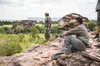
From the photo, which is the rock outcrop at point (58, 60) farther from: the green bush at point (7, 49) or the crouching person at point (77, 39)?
the green bush at point (7, 49)

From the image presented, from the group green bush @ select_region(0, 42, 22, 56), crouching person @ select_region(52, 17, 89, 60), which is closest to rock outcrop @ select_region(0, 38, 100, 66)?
crouching person @ select_region(52, 17, 89, 60)

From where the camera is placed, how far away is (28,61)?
1098 cm

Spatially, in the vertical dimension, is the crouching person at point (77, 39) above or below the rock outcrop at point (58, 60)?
above

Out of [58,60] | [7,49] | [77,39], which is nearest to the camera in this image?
[77,39]

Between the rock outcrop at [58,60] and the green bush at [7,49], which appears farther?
the green bush at [7,49]

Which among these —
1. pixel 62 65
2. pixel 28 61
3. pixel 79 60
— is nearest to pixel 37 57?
pixel 28 61

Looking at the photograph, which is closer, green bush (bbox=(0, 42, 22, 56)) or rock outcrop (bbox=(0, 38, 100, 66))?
rock outcrop (bbox=(0, 38, 100, 66))

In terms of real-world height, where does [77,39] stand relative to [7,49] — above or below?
above

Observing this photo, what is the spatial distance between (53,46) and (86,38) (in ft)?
14.3

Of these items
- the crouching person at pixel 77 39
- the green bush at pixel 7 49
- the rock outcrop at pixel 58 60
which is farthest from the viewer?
the green bush at pixel 7 49

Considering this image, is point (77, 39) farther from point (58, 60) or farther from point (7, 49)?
point (7, 49)

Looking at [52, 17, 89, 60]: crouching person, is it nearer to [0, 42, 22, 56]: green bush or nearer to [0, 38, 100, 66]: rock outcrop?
[0, 38, 100, 66]: rock outcrop

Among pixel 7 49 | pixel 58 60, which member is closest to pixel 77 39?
pixel 58 60

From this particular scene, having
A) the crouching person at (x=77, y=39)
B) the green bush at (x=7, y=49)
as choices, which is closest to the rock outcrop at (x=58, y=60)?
the crouching person at (x=77, y=39)
